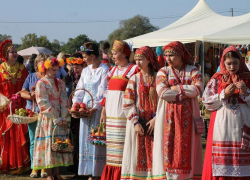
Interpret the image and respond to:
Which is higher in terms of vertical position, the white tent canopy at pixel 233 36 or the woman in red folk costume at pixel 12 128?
the white tent canopy at pixel 233 36

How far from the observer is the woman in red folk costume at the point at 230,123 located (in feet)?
16.9

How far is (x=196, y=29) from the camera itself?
17781mm

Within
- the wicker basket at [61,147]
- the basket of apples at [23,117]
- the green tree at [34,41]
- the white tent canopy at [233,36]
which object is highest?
the green tree at [34,41]

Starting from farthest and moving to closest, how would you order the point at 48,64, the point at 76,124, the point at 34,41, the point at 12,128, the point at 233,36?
1. the point at 34,41
2. the point at 233,36
3. the point at 12,128
4. the point at 76,124
5. the point at 48,64

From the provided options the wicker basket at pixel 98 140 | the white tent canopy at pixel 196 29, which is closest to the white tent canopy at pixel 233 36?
the white tent canopy at pixel 196 29

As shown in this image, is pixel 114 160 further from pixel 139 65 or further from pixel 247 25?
pixel 247 25

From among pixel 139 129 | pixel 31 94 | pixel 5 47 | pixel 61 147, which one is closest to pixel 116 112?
pixel 139 129

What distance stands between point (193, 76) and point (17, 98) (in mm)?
3695

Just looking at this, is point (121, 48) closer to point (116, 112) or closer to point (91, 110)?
point (116, 112)

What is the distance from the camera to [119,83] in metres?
6.38

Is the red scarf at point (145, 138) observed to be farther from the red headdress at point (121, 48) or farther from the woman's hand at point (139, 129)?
the red headdress at point (121, 48)

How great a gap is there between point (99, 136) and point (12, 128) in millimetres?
2314

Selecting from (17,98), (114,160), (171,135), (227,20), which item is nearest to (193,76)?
(171,135)

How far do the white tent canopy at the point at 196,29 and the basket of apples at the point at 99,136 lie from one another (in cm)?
889
